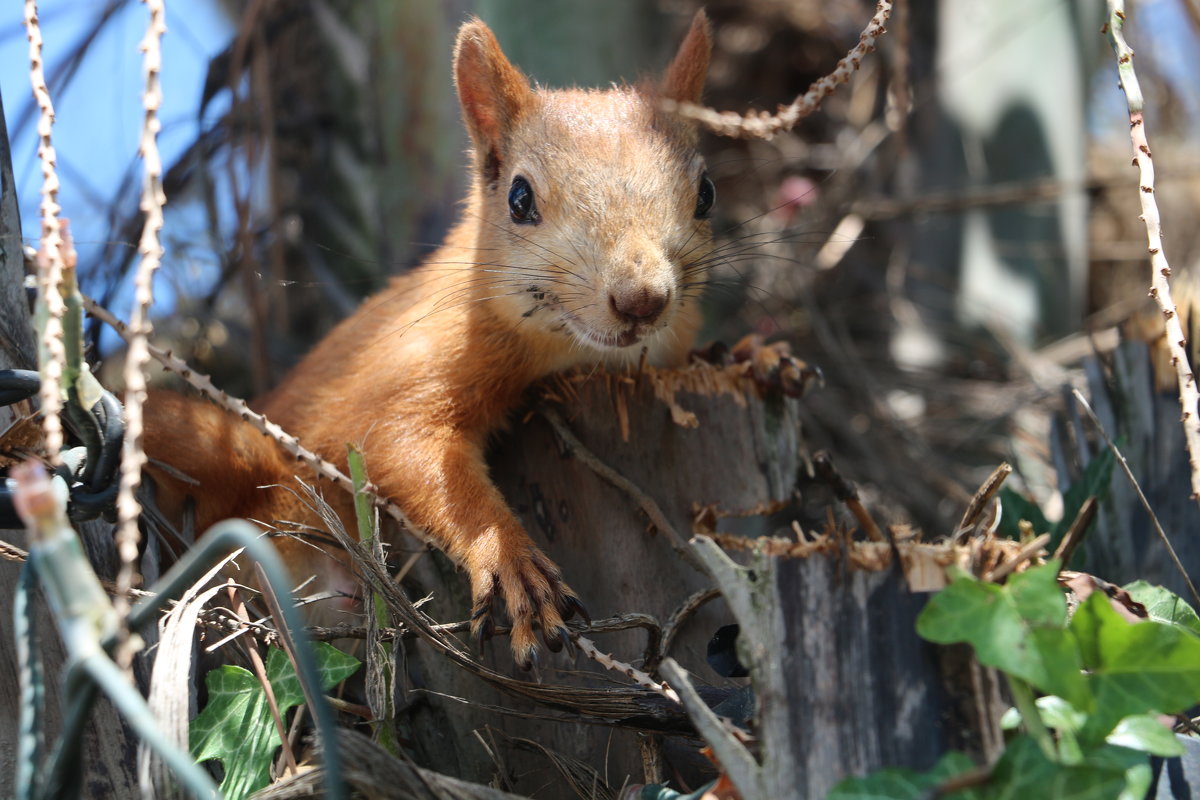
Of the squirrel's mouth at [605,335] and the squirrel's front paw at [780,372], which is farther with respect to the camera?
the squirrel's front paw at [780,372]

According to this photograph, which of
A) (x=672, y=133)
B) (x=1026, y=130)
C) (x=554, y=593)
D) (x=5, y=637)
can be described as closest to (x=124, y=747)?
(x=5, y=637)

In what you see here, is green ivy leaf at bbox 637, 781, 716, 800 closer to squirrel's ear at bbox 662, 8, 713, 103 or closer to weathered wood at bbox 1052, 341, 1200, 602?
weathered wood at bbox 1052, 341, 1200, 602

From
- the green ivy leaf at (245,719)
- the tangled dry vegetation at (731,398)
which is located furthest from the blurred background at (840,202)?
the green ivy leaf at (245,719)

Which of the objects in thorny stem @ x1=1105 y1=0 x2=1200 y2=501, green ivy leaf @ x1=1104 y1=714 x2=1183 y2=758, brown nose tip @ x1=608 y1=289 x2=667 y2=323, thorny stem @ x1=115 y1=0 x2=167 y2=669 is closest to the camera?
thorny stem @ x1=115 y1=0 x2=167 y2=669

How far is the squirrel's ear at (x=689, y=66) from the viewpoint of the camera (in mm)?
2744

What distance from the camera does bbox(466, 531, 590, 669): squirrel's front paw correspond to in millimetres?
1783

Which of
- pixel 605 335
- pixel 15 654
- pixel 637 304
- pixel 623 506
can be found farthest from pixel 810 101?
pixel 15 654

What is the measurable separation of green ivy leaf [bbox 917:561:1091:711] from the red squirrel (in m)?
0.86

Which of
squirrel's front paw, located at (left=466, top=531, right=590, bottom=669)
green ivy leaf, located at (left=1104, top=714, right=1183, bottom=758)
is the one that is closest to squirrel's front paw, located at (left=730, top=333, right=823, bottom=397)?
squirrel's front paw, located at (left=466, top=531, right=590, bottom=669)

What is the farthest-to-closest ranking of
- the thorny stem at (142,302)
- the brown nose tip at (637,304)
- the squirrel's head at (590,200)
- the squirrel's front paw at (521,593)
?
the squirrel's head at (590,200) < the brown nose tip at (637,304) < the squirrel's front paw at (521,593) < the thorny stem at (142,302)

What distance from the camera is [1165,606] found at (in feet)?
5.56

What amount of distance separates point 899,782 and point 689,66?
210 cm

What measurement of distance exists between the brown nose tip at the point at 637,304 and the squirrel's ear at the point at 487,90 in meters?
0.82

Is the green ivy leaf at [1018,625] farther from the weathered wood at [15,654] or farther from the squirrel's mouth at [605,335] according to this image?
the weathered wood at [15,654]
